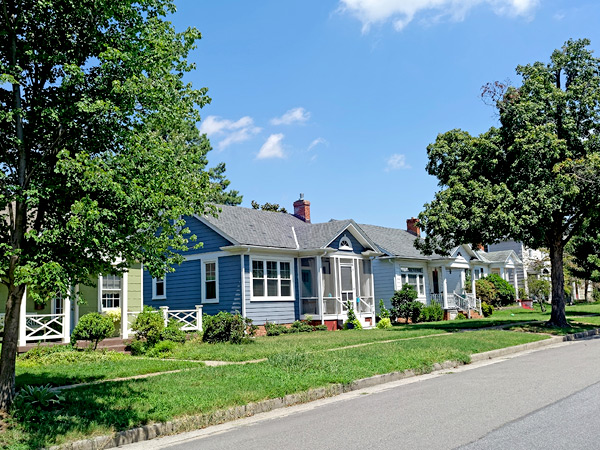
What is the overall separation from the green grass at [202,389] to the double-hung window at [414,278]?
55.7 feet

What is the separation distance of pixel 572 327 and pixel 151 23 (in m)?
20.8

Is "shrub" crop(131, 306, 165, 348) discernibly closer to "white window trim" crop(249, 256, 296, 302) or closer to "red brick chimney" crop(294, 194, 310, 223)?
"white window trim" crop(249, 256, 296, 302)

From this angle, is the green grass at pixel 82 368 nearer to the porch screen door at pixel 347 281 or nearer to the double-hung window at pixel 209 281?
the double-hung window at pixel 209 281

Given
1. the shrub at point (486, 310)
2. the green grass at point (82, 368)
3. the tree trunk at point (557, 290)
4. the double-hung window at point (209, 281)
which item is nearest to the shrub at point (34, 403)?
the green grass at point (82, 368)

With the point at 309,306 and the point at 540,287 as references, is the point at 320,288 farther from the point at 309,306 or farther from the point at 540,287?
the point at 540,287

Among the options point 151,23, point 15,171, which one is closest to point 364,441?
point 15,171

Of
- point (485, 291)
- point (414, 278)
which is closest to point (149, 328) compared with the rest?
point (414, 278)

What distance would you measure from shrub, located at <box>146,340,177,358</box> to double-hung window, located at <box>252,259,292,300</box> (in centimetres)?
768

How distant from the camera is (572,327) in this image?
2283 cm

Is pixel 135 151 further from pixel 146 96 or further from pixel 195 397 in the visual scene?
pixel 195 397

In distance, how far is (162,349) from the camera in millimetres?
16312

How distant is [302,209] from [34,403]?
23.8 metres

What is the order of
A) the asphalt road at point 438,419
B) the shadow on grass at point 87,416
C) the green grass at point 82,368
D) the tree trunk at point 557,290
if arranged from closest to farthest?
the asphalt road at point 438,419 → the shadow on grass at point 87,416 → the green grass at point 82,368 → the tree trunk at point 557,290

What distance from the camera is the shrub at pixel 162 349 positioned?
16.1 m
